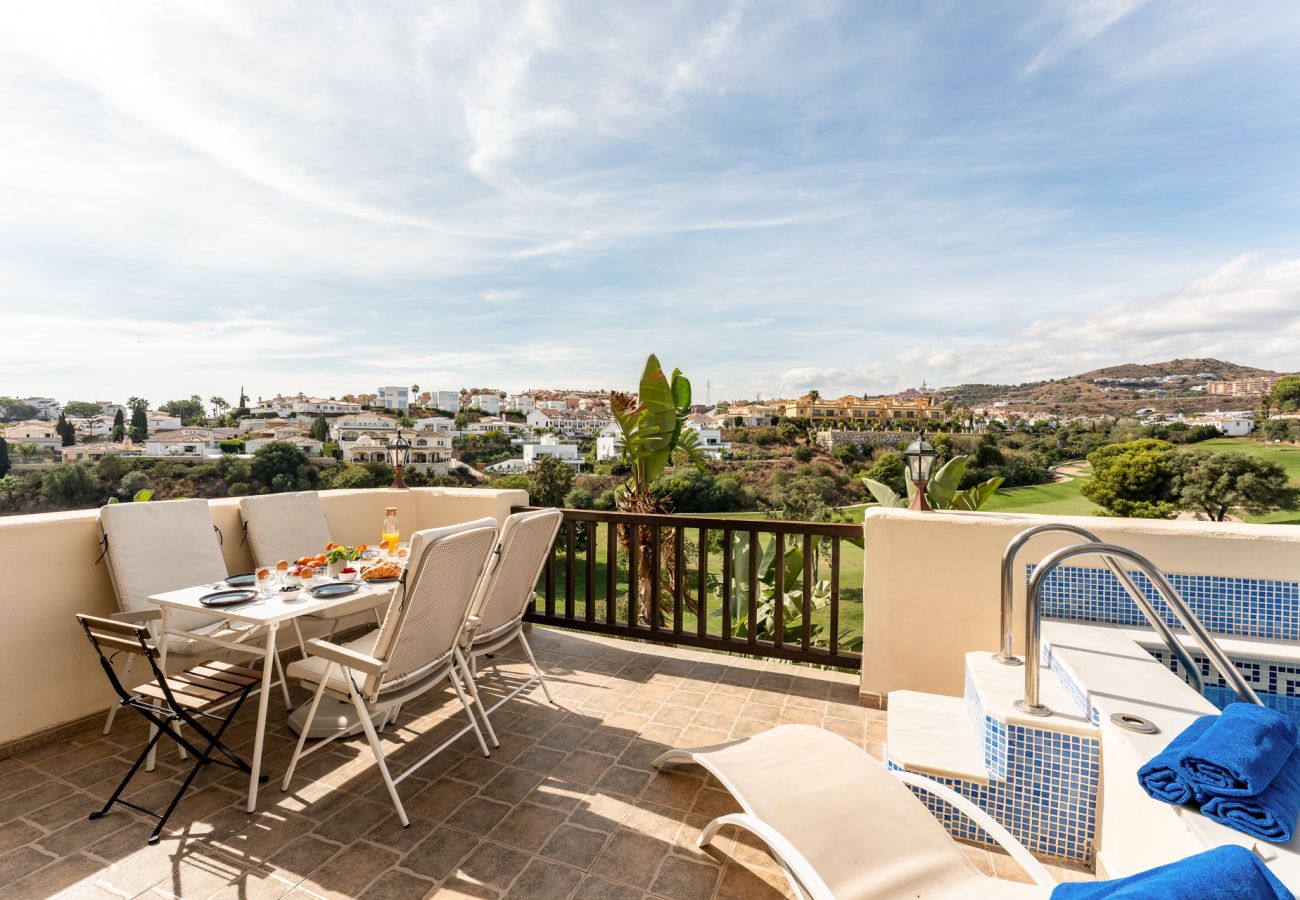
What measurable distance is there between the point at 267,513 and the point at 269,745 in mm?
1716

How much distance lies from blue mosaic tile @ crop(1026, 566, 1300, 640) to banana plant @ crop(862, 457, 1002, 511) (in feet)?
4.54

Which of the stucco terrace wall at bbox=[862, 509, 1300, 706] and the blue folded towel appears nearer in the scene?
the blue folded towel

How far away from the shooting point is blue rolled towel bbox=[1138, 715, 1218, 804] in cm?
162

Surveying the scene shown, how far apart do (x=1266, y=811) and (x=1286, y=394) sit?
2013cm

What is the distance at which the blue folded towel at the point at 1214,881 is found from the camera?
87 cm

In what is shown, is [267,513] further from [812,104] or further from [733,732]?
[812,104]

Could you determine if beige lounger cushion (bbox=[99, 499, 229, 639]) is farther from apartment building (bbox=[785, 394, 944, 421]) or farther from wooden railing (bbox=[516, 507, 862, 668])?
apartment building (bbox=[785, 394, 944, 421])

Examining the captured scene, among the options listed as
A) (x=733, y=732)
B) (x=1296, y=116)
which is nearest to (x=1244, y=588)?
(x=733, y=732)

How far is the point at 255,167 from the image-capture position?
8.61 m

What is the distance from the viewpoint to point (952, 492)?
4.85 metres

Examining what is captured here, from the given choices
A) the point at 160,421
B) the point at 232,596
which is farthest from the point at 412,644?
the point at 160,421

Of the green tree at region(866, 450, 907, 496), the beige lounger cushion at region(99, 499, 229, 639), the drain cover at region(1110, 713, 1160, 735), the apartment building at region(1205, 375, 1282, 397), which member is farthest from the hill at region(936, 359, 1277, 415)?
the beige lounger cushion at region(99, 499, 229, 639)

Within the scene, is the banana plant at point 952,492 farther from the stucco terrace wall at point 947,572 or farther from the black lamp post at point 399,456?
the black lamp post at point 399,456

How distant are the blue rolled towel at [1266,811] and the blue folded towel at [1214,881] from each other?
72 cm
